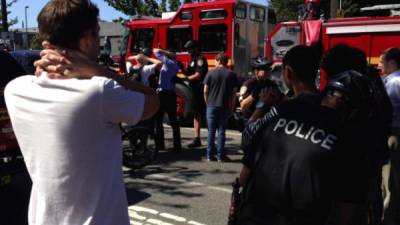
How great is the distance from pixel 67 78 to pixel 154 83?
6.85 m

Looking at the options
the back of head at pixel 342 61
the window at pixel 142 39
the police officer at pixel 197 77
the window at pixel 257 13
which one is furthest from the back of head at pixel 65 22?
the window at pixel 142 39

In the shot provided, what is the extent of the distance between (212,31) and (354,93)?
914cm

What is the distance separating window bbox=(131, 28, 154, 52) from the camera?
12279 mm

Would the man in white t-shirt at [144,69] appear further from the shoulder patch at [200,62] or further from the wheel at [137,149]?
the shoulder patch at [200,62]

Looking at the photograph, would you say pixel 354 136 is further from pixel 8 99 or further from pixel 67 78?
pixel 8 99

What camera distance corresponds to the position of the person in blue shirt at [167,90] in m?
8.35

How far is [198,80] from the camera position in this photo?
9.66m

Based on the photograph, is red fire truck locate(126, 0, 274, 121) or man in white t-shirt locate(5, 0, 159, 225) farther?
red fire truck locate(126, 0, 274, 121)

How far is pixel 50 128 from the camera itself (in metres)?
1.70

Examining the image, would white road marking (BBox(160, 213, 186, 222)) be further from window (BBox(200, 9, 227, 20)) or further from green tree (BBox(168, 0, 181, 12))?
green tree (BBox(168, 0, 181, 12))

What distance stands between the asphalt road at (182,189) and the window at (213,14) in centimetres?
382

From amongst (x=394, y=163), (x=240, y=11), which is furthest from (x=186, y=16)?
(x=394, y=163)

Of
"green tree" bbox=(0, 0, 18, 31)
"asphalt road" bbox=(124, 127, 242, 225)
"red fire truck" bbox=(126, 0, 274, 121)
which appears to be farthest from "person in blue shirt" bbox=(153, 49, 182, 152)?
"green tree" bbox=(0, 0, 18, 31)

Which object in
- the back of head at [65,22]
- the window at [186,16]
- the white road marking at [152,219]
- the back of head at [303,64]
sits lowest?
the white road marking at [152,219]
